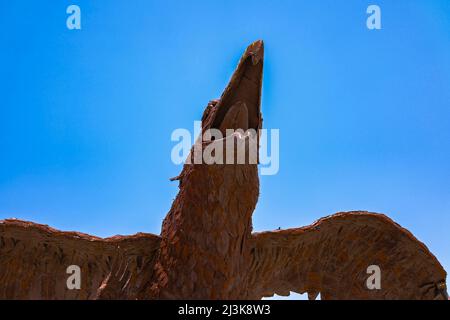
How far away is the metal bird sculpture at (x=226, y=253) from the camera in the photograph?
3926 millimetres

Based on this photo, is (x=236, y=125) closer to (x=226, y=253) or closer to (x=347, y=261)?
(x=226, y=253)

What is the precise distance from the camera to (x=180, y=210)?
409 cm

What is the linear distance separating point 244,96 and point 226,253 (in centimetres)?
117

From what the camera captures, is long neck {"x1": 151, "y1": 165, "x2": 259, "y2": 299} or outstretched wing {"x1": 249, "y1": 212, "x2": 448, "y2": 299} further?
outstretched wing {"x1": 249, "y1": 212, "x2": 448, "y2": 299}

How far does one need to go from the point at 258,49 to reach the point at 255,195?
41.8 inches

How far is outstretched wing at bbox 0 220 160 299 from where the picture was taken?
4.27 m

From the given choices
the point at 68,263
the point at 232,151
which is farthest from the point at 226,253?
the point at 68,263

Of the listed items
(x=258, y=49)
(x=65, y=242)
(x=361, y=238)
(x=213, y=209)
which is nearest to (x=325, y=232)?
(x=361, y=238)

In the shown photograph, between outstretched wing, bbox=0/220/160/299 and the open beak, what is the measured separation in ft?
3.77

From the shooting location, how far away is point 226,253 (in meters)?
3.96

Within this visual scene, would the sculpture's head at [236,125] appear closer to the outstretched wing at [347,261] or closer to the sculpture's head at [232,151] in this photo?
the sculpture's head at [232,151]

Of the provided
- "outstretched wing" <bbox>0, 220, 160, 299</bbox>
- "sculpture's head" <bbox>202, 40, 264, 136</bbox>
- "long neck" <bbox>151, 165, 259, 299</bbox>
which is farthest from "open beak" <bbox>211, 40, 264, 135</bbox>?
"outstretched wing" <bbox>0, 220, 160, 299</bbox>

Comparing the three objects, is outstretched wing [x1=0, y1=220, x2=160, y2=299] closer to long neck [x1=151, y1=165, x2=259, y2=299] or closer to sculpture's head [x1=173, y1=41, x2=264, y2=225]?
long neck [x1=151, y1=165, x2=259, y2=299]
